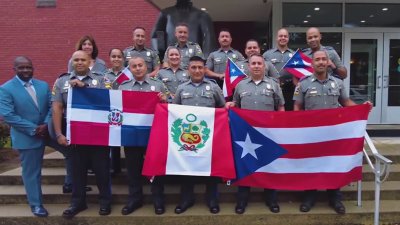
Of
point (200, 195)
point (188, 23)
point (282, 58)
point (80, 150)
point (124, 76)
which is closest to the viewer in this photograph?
point (80, 150)

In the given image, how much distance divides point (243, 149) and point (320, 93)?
108 cm

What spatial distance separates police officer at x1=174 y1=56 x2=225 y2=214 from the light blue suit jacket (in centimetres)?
155

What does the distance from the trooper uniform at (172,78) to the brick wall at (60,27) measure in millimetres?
8370

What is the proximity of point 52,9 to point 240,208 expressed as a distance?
1125 cm

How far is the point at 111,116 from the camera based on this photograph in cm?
443

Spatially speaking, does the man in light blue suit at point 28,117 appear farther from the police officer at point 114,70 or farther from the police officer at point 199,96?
the police officer at point 199,96

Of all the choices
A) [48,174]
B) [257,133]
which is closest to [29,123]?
[48,174]

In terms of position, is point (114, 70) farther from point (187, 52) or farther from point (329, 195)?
point (329, 195)

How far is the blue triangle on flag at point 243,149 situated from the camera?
4312 mm

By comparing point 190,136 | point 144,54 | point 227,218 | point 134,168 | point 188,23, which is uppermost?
point 188,23

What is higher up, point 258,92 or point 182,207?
point 258,92

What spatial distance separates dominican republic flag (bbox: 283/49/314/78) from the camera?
495 centimetres

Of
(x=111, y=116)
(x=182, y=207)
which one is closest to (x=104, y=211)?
(x=182, y=207)

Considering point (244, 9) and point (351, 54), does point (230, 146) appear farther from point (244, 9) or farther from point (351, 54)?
point (244, 9)
